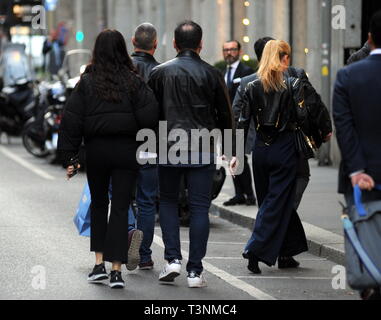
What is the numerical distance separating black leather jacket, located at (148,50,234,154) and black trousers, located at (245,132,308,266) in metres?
0.78

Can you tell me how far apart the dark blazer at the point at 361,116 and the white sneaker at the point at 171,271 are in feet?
7.33

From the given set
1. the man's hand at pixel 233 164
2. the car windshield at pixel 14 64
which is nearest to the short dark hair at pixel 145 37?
the man's hand at pixel 233 164

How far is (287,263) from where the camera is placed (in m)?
10.6

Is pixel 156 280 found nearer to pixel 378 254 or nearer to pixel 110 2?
pixel 378 254

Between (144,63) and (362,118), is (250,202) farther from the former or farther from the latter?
(362,118)

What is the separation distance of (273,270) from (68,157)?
2.18 m

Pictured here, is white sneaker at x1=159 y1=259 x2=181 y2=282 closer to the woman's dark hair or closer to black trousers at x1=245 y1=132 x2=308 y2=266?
black trousers at x1=245 y1=132 x2=308 y2=266

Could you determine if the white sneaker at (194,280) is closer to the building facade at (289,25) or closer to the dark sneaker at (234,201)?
the dark sneaker at (234,201)

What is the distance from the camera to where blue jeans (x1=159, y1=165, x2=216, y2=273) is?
9.38 metres

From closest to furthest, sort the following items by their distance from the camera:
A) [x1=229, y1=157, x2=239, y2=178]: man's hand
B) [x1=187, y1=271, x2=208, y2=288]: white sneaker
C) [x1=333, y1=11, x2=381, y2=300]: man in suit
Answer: [x1=333, y1=11, x2=381, y2=300]: man in suit → [x1=187, y1=271, x2=208, y2=288]: white sneaker → [x1=229, y1=157, x2=239, y2=178]: man's hand

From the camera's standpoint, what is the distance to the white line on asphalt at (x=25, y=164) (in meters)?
19.5

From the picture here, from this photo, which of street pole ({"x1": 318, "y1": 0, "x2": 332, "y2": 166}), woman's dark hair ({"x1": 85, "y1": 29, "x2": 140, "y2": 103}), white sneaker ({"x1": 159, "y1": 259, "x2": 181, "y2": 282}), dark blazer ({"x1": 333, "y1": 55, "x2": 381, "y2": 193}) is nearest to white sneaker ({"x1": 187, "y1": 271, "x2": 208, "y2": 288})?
white sneaker ({"x1": 159, "y1": 259, "x2": 181, "y2": 282})

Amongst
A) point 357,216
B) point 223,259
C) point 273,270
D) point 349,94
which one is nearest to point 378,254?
point 357,216
